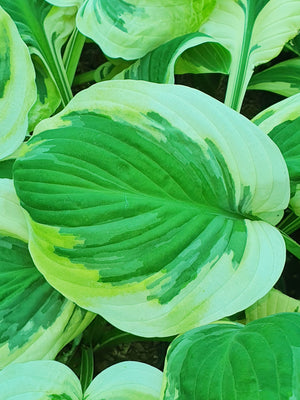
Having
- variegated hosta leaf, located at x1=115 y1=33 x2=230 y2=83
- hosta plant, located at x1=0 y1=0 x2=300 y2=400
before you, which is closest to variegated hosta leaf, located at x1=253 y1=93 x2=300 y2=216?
hosta plant, located at x1=0 y1=0 x2=300 y2=400

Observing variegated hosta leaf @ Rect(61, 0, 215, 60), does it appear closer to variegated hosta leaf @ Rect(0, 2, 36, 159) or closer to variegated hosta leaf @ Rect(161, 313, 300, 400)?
variegated hosta leaf @ Rect(0, 2, 36, 159)

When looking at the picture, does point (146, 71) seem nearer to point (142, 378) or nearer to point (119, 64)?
point (119, 64)

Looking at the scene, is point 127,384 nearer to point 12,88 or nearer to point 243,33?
point 12,88

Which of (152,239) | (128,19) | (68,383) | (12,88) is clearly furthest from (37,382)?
(128,19)

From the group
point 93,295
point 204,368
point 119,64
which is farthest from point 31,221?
point 119,64

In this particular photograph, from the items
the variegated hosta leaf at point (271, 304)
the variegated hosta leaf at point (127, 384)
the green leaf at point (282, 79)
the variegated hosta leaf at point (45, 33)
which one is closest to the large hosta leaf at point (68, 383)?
the variegated hosta leaf at point (127, 384)

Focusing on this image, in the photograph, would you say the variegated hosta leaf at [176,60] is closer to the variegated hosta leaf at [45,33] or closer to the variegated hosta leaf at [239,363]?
the variegated hosta leaf at [45,33]
